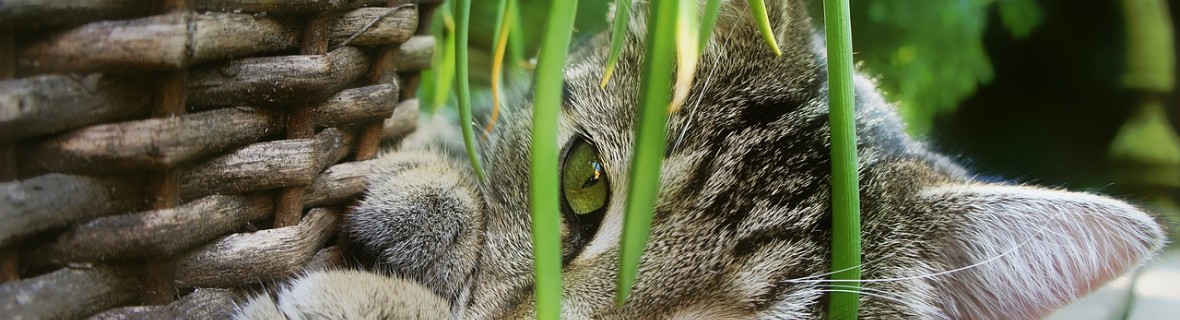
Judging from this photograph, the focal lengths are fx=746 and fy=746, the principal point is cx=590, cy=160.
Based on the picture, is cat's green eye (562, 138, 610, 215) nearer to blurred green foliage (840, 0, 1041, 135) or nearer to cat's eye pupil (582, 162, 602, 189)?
cat's eye pupil (582, 162, 602, 189)

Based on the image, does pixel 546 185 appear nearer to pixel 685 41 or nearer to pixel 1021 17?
pixel 685 41

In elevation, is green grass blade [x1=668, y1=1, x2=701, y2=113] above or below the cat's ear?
above

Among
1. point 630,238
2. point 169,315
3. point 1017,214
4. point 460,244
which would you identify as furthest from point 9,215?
point 1017,214

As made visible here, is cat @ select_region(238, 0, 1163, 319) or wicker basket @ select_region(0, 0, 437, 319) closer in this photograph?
wicker basket @ select_region(0, 0, 437, 319)

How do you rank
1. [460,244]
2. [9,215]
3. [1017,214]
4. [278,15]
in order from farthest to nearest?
[460,244] → [1017,214] → [278,15] → [9,215]

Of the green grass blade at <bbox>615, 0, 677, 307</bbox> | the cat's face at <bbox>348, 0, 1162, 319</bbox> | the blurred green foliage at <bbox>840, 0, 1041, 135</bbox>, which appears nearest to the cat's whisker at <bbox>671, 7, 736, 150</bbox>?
the cat's face at <bbox>348, 0, 1162, 319</bbox>

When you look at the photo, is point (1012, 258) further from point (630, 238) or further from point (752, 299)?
point (630, 238)
